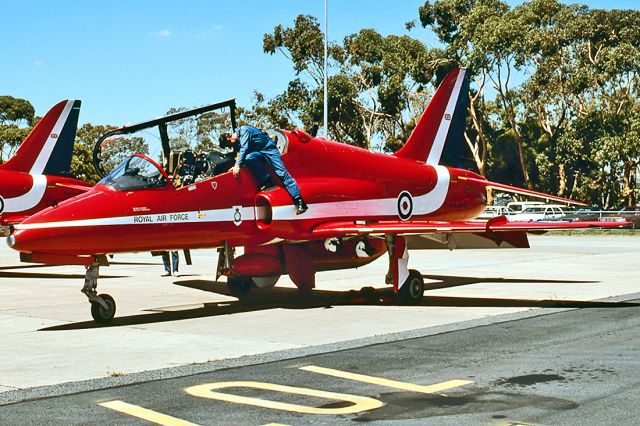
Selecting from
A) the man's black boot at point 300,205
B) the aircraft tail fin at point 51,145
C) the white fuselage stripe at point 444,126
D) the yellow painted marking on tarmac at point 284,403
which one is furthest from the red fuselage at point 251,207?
the aircraft tail fin at point 51,145

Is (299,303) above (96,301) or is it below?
below

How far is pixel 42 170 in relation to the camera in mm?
26344

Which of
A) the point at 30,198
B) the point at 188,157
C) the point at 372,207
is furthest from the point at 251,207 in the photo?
the point at 30,198

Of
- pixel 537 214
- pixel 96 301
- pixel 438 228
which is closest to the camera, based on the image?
pixel 96 301

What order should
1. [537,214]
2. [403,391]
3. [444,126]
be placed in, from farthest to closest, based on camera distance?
[537,214], [444,126], [403,391]

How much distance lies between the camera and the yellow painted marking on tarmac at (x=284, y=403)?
25.0ft

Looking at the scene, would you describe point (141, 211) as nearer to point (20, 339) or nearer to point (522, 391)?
point (20, 339)

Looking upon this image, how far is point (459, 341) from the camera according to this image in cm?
1145

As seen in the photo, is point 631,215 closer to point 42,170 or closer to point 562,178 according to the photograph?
point 562,178

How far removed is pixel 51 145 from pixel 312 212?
44.7 ft

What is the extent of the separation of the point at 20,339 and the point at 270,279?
6343 mm

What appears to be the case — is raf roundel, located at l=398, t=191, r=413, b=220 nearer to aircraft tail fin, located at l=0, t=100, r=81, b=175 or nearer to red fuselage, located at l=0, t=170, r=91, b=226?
red fuselage, located at l=0, t=170, r=91, b=226

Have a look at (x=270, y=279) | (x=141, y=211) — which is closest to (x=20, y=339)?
(x=141, y=211)

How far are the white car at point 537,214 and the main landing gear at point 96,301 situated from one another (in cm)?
4961
